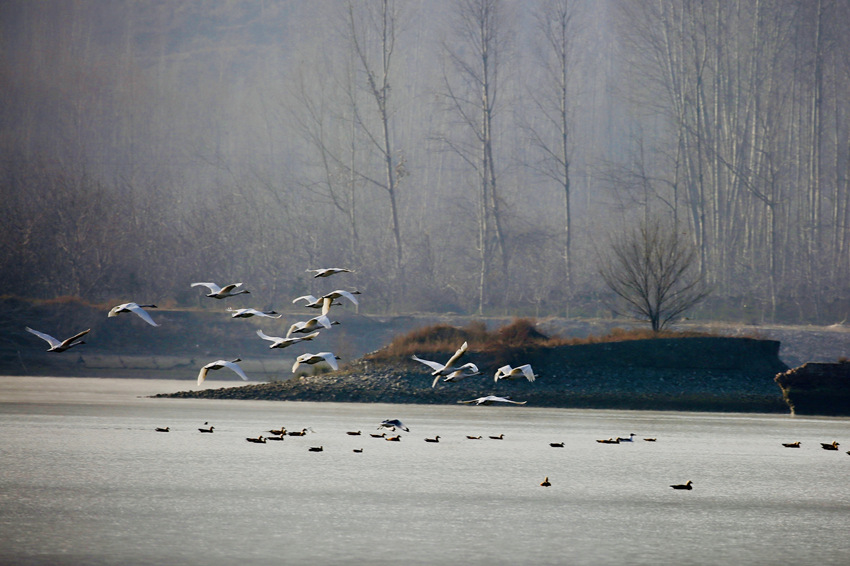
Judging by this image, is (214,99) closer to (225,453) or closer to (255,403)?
(255,403)

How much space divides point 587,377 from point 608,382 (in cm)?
81

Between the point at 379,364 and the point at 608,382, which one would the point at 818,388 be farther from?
the point at 379,364

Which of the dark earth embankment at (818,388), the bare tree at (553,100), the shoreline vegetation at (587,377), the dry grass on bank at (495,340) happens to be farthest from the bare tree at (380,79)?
the dark earth embankment at (818,388)

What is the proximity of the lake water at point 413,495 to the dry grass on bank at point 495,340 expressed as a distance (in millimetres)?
13240

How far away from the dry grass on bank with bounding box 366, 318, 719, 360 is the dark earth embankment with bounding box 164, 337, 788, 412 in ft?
2.22

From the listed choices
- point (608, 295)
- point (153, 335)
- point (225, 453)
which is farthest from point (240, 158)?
point (225, 453)

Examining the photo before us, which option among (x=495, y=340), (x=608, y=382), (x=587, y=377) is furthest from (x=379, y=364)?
(x=608, y=382)

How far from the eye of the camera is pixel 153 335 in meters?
59.4

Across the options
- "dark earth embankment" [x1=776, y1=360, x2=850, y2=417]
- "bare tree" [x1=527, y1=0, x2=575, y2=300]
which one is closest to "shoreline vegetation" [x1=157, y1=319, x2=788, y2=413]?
"dark earth embankment" [x1=776, y1=360, x2=850, y2=417]

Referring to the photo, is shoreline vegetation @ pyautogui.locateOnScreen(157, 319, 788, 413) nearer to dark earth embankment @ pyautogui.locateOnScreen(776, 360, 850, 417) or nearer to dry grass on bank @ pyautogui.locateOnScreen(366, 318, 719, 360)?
dry grass on bank @ pyautogui.locateOnScreen(366, 318, 719, 360)

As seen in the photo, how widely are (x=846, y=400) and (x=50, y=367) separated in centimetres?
3980

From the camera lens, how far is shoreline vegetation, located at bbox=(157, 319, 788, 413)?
37.2 meters

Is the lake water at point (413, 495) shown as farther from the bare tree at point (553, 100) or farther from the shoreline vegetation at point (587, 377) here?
the bare tree at point (553, 100)

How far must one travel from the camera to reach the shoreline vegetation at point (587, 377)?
3725 cm
